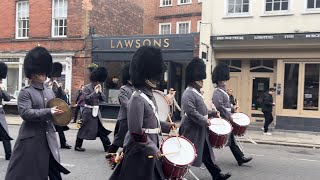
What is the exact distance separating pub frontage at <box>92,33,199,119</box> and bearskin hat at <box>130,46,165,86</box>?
1318 cm

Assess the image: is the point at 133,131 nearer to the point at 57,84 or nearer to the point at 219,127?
A: the point at 219,127

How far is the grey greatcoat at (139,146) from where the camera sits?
415 cm

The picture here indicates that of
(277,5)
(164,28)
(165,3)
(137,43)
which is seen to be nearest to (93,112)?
(137,43)

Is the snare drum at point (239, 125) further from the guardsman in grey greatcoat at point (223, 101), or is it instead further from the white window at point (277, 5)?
the white window at point (277, 5)

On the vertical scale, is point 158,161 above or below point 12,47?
below

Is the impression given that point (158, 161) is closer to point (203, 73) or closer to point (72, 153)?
point (203, 73)

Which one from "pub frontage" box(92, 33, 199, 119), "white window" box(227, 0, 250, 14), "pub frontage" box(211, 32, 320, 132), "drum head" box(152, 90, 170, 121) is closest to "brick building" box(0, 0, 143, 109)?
"pub frontage" box(92, 33, 199, 119)

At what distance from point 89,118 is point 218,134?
3917mm

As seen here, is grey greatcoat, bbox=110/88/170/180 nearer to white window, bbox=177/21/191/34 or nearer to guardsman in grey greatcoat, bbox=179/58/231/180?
guardsman in grey greatcoat, bbox=179/58/231/180

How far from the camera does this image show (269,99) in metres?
14.6

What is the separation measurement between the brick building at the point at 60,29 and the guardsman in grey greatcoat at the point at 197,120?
13511mm

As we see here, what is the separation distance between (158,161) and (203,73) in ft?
9.26

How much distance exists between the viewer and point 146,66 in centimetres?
443

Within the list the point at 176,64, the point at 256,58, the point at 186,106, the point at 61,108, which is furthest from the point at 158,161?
the point at 176,64
